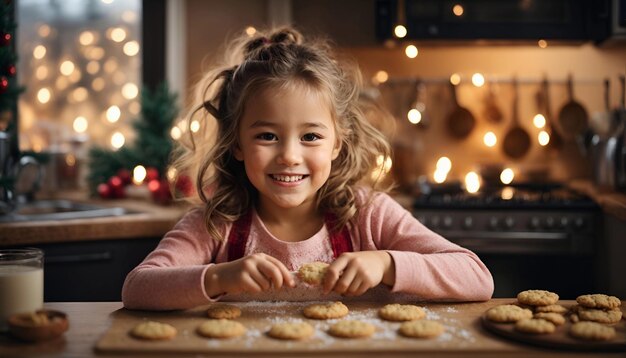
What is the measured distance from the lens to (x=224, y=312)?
116cm

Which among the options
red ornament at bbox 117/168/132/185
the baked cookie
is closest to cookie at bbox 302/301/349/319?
the baked cookie

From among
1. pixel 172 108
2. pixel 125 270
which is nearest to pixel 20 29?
pixel 172 108

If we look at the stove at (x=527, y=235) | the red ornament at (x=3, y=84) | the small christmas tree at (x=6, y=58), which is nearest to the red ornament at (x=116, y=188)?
the small christmas tree at (x=6, y=58)

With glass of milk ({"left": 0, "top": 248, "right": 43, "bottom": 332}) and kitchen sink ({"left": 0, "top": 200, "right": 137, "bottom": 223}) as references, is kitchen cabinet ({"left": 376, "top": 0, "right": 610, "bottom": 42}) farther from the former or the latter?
glass of milk ({"left": 0, "top": 248, "right": 43, "bottom": 332})

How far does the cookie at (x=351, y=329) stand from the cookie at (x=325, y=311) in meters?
0.07

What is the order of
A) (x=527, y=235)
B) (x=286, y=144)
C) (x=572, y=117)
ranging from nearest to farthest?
1. (x=286, y=144)
2. (x=527, y=235)
3. (x=572, y=117)

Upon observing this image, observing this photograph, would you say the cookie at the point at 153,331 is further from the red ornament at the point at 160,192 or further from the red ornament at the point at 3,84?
the red ornament at the point at 160,192

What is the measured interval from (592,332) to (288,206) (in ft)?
2.27

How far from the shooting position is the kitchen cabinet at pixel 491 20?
10.5 ft

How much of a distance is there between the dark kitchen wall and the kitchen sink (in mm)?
949

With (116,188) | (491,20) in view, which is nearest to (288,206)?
(116,188)

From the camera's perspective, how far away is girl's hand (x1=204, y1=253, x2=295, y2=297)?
1178 millimetres

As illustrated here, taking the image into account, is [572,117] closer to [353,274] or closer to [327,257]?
[327,257]

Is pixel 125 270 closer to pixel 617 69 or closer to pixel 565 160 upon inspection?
pixel 565 160
